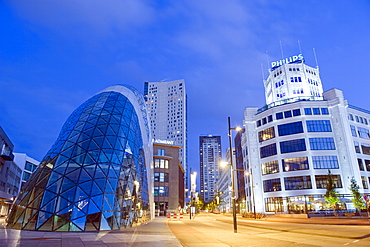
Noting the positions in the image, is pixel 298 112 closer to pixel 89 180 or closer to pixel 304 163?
pixel 304 163

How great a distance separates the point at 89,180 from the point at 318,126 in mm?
56806

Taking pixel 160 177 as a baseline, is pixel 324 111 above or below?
above

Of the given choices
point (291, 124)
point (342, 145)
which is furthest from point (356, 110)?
point (291, 124)

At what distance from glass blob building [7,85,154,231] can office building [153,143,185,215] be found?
37.1 m

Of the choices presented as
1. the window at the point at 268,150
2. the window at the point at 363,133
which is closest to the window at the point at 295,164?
the window at the point at 268,150

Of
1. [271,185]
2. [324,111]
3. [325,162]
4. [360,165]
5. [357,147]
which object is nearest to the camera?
[325,162]

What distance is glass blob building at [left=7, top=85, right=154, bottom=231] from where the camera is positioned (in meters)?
18.1

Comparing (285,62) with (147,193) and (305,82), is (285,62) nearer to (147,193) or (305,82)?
(305,82)

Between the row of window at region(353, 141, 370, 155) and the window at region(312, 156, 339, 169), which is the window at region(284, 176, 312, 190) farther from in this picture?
the row of window at region(353, 141, 370, 155)

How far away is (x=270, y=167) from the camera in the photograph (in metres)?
62.8

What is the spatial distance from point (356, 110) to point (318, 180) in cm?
2285

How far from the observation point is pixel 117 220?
2000 cm

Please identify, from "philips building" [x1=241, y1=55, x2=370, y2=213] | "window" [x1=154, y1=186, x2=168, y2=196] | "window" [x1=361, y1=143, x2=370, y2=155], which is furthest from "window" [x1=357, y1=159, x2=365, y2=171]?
"window" [x1=154, y1=186, x2=168, y2=196]

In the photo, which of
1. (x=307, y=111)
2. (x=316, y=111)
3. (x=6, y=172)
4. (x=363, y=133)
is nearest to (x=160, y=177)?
(x=6, y=172)
